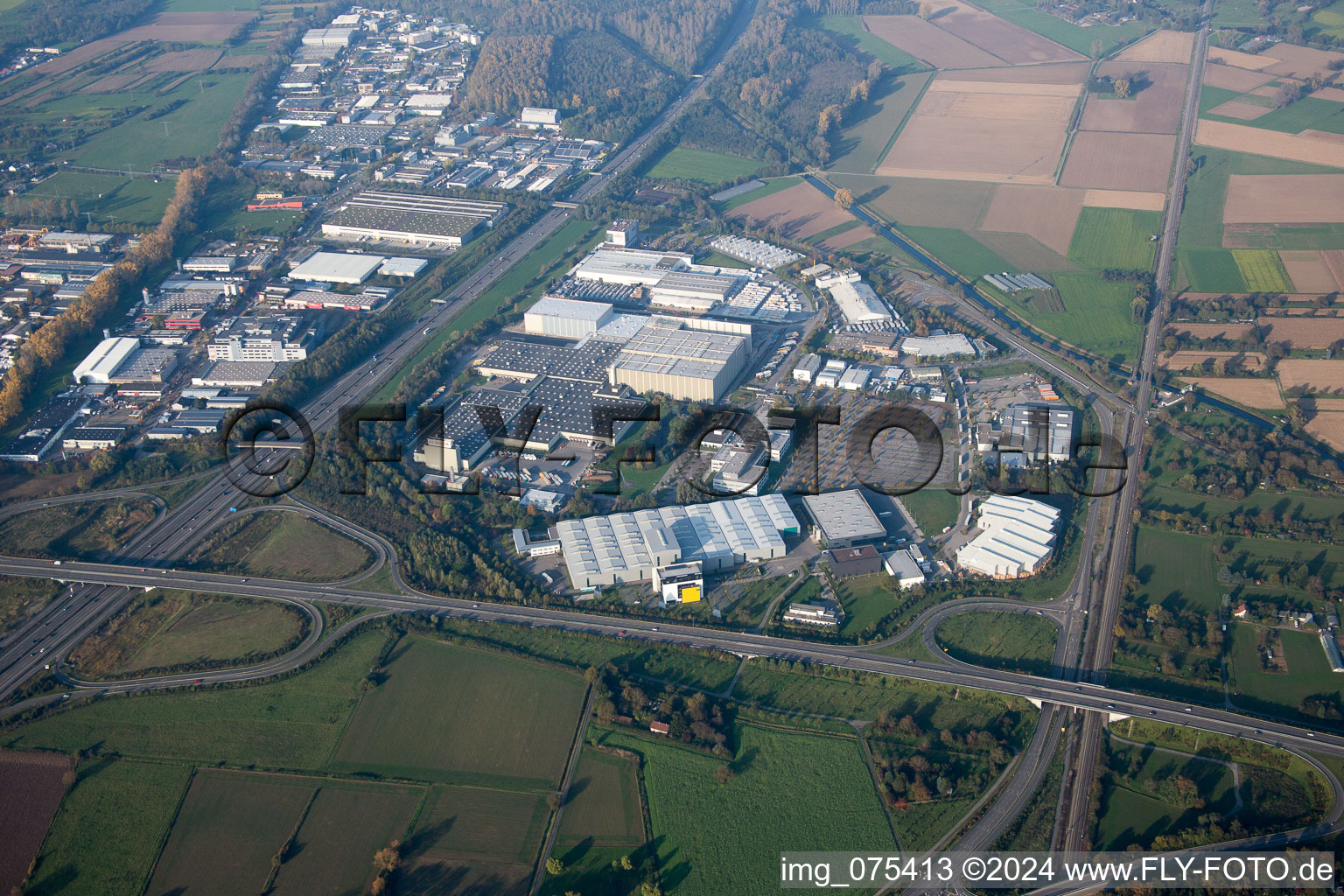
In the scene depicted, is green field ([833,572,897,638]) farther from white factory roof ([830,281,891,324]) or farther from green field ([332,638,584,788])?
white factory roof ([830,281,891,324])

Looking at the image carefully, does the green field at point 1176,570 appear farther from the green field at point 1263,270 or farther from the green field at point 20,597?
the green field at point 20,597

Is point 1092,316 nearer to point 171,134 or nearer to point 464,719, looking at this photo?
point 464,719

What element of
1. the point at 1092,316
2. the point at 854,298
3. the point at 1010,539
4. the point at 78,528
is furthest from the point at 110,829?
the point at 1092,316

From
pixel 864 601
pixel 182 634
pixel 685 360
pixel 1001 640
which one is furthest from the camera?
pixel 685 360

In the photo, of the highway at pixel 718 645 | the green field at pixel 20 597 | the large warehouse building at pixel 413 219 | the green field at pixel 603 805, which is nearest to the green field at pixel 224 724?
the highway at pixel 718 645

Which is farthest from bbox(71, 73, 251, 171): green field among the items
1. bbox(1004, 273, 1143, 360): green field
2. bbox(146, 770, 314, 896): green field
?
bbox(1004, 273, 1143, 360): green field

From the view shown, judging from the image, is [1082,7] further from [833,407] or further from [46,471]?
[46,471]
